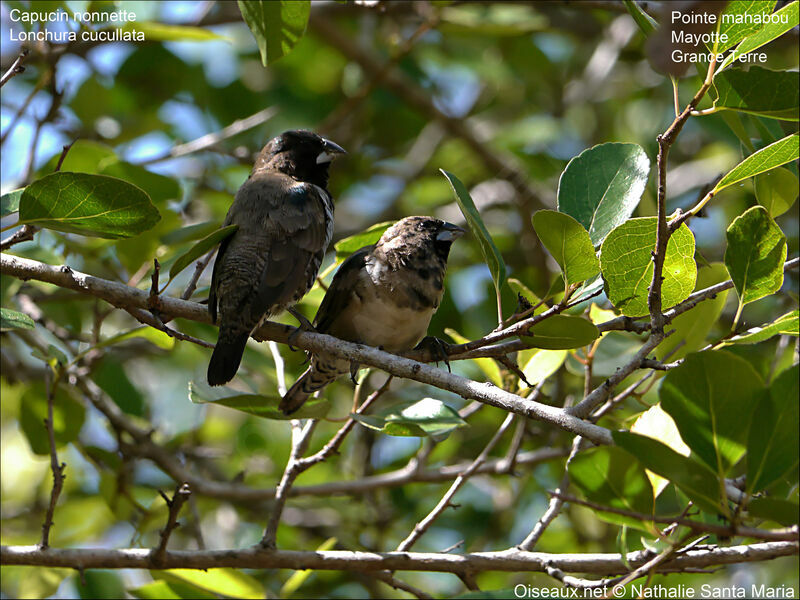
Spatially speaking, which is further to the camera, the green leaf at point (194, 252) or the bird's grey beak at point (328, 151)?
the bird's grey beak at point (328, 151)

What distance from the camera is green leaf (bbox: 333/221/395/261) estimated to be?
346cm

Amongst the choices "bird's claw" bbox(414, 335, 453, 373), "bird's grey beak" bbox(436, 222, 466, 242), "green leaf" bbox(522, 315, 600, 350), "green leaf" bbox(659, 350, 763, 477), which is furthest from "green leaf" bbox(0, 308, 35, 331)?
"green leaf" bbox(659, 350, 763, 477)

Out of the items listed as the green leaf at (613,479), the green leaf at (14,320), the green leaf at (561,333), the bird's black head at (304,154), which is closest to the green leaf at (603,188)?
the green leaf at (561,333)

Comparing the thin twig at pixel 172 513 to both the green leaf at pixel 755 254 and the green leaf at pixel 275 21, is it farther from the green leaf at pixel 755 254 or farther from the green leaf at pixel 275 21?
the green leaf at pixel 755 254

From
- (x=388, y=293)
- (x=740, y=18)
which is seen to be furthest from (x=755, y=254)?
(x=388, y=293)

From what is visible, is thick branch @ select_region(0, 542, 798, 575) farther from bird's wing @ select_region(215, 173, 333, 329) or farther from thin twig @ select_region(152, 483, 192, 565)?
bird's wing @ select_region(215, 173, 333, 329)

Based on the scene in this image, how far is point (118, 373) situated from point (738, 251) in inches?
126

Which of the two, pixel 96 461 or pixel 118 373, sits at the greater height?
pixel 118 373

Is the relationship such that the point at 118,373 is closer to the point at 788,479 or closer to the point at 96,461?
the point at 96,461

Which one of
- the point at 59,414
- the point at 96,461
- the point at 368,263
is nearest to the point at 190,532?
the point at 96,461

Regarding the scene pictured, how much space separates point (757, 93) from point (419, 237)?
1.97 meters

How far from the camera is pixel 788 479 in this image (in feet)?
6.05

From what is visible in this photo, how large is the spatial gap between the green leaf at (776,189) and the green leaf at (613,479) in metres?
1.04

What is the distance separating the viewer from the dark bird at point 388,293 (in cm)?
374
